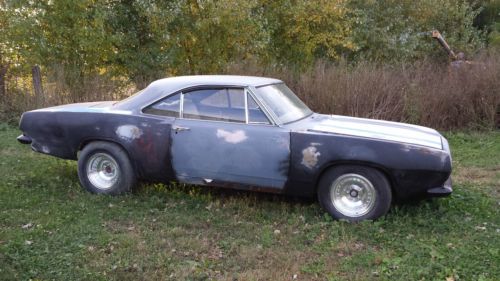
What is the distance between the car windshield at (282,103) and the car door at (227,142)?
171 mm

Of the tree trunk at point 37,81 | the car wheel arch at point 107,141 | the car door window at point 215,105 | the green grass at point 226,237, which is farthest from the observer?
the tree trunk at point 37,81

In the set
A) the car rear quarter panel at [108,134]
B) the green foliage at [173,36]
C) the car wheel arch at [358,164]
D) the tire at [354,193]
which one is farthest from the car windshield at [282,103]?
the green foliage at [173,36]

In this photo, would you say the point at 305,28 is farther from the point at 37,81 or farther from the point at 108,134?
the point at 108,134

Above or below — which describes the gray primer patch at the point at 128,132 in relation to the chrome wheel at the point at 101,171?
above

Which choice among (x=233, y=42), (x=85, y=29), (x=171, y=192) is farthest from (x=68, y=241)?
(x=233, y=42)

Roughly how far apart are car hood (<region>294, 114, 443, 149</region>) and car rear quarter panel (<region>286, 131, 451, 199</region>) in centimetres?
13

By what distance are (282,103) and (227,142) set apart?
854 mm

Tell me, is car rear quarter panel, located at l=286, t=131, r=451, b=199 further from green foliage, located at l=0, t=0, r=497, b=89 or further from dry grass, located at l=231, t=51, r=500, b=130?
green foliage, located at l=0, t=0, r=497, b=89

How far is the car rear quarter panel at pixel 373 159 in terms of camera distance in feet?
16.8

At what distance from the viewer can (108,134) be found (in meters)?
6.05

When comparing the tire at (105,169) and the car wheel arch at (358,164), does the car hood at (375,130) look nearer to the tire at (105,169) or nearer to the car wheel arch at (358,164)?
the car wheel arch at (358,164)

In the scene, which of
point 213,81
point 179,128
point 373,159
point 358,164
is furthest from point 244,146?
point 373,159

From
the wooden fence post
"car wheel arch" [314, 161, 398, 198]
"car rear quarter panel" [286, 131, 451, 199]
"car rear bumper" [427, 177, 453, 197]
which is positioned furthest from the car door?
the wooden fence post

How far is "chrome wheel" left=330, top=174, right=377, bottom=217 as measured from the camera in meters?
5.29
